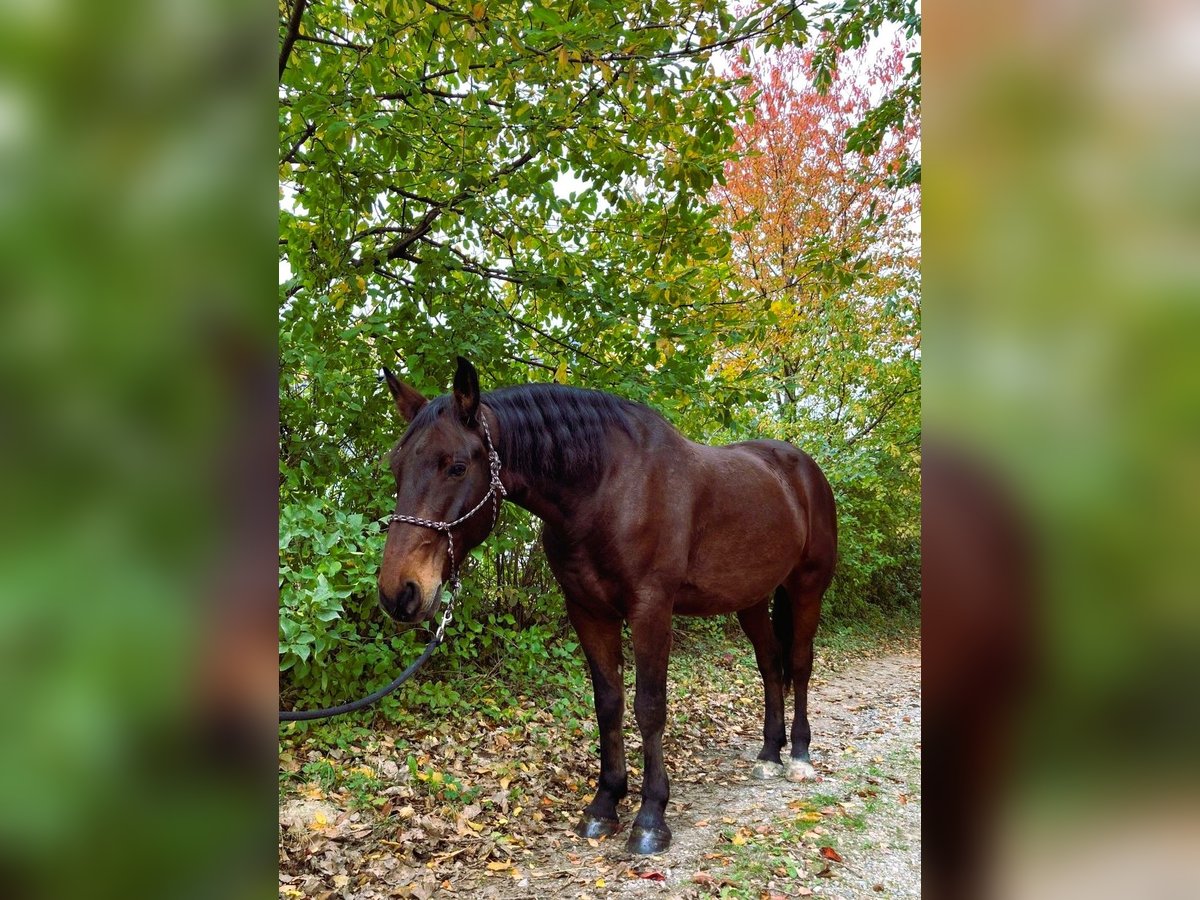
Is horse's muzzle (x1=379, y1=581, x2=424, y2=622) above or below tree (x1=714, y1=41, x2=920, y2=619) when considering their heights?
below

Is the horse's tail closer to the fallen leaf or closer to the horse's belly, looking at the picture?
the horse's belly

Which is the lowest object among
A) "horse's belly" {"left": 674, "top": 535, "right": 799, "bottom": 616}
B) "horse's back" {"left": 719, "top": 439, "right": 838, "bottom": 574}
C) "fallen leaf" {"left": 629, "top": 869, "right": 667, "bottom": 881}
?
"fallen leaf" {"left": 629, "top": 869, "right": 667, "bottom": 881}

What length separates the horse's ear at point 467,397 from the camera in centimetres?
284

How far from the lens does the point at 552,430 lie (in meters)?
3.22

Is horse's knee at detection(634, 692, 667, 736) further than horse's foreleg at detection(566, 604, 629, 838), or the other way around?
horse's foreleg at detection(566, 604, 629, 838)

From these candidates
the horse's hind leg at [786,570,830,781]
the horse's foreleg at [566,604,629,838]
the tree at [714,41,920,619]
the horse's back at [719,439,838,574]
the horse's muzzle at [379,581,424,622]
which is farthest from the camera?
the tree at [714,41,920,619]

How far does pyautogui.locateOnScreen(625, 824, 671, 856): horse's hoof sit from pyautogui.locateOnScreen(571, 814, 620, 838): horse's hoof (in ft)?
0.62

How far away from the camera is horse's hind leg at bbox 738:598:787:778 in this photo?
14.5ft
